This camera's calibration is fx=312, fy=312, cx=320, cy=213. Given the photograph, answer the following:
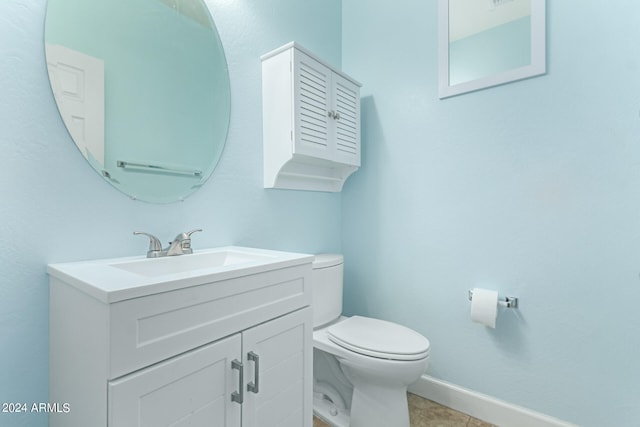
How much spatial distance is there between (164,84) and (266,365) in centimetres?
108

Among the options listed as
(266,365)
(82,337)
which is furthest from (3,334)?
(266,365)

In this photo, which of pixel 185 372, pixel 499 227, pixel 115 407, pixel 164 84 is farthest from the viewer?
pixel 499 227

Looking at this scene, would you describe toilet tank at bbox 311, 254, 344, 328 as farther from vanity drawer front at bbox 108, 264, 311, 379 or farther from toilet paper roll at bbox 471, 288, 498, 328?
toilet paper roll at bbox 471, 288, 498, 328

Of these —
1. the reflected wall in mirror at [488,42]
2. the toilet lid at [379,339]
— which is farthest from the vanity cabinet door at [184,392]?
the reflected wall in mirror at [488,42]

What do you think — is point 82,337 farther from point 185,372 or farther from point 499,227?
point 499,227

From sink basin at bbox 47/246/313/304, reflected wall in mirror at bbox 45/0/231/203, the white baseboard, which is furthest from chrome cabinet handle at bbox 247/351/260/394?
the white baseboard

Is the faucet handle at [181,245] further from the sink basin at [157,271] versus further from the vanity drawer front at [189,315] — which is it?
the vanity drawer front at [189,315]

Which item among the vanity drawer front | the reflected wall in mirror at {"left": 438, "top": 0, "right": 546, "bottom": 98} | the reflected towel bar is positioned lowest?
the vanity drawer front

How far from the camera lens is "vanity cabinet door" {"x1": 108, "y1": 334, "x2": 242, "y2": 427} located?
657mm

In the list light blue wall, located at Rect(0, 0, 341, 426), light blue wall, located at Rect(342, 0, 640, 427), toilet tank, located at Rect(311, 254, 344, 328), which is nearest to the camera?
light blue wall, located at Rect(0, 0, 341, 426)

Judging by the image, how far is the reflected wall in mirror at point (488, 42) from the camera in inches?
54.6

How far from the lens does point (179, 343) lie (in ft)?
2.45

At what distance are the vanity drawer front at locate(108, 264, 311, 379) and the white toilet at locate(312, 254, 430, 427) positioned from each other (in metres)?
0.48

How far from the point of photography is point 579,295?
130 cm
